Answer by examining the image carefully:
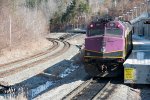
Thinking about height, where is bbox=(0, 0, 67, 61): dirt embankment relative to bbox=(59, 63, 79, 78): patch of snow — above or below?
above

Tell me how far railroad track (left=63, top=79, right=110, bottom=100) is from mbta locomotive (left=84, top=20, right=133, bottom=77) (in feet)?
2.19

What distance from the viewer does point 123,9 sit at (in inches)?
3831

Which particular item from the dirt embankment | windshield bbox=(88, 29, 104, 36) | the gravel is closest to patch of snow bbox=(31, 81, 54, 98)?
the gravel

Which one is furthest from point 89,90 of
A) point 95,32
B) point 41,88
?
Answer: point 95,32

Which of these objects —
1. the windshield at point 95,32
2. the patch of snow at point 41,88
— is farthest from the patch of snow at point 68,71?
the windshield at point 95,32

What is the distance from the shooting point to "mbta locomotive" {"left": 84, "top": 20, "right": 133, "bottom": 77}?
20.8 metres

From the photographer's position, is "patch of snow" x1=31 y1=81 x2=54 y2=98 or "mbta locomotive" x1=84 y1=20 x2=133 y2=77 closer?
"patch of snow" x1=31 y1=81 x2=54 y2=98

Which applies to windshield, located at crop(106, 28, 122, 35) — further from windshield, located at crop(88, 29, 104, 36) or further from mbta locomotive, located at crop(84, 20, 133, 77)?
windshield, located at crop(88, 29, 104, 36)

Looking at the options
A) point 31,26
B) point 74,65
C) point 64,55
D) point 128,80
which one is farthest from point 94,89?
point 31,26

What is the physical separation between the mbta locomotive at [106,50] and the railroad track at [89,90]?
67cm

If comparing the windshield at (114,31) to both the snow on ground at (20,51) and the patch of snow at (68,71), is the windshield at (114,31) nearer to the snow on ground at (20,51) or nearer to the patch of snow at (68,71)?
the patch of snow at (68,71)

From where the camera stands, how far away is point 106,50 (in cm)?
2078

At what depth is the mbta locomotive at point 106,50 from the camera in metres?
20.8

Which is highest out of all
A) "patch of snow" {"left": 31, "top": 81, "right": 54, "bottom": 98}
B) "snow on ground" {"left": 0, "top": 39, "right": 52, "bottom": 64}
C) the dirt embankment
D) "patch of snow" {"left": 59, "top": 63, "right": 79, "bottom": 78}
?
the dirt embankment
